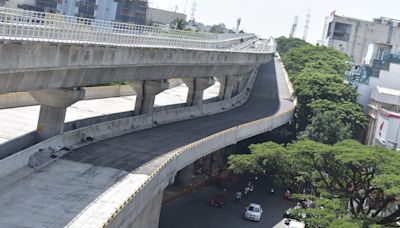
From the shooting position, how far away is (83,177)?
123 ft

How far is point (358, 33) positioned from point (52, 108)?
450 ft

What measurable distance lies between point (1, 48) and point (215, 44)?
4644 cm

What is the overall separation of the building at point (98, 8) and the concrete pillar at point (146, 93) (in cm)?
7094

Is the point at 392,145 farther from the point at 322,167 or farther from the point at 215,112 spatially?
the point at 322,167

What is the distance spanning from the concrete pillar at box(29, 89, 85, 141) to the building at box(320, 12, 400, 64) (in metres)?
129

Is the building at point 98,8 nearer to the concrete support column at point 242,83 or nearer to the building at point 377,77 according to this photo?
the concrete support column at point 242,83

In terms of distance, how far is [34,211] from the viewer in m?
30.8

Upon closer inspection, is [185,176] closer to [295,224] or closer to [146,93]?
[146,93]

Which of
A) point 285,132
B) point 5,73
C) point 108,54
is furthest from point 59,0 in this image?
point 5,73

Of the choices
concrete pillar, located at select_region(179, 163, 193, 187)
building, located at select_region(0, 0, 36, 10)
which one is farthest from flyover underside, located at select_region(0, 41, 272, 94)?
building, located at select_region(0, 0, 36, 10)

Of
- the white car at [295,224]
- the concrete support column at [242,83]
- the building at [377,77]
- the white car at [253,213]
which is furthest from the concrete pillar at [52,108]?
the building at [377,77]

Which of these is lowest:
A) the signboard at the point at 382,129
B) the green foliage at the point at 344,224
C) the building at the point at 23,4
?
the green foliage at the point at 344,224

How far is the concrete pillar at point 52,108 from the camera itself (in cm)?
4197

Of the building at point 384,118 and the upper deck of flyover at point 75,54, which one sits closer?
the upper deck of flyover at point 75,54
